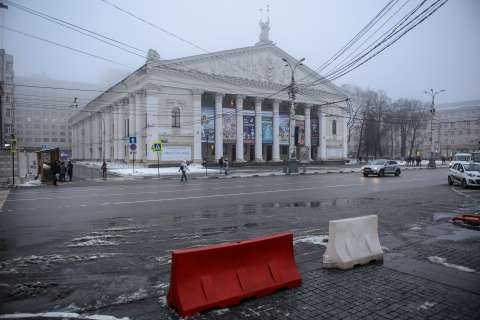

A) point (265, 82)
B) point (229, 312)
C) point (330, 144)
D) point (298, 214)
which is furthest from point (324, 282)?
point (330, 144)

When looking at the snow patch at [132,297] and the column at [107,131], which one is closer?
the snow patch at [132,297]

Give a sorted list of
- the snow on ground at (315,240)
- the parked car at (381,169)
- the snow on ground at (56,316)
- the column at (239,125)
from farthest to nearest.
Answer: the column at (239,125) < the parked car at (381,169) < the snow on ground at (315,240) < the snow on ground at (56,316)

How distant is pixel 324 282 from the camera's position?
5160 mm

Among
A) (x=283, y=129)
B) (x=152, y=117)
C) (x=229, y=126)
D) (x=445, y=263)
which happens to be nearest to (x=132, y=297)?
(x=445, y=263)

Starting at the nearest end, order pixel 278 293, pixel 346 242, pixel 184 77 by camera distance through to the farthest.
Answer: pixel 278 293
pixel 346 242
pixel 184 77

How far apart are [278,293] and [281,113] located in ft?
210

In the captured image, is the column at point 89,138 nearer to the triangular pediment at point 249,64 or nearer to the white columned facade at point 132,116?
the white columned facade at point 132,116

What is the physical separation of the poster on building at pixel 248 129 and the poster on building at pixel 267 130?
94.5 inches

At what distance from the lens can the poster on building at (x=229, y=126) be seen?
54.3 m

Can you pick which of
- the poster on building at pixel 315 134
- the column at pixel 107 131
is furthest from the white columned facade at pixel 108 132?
the poster on building at pixel 315 134

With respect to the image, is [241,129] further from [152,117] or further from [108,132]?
[108,132]

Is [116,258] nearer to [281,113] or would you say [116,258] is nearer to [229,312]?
[229,312]

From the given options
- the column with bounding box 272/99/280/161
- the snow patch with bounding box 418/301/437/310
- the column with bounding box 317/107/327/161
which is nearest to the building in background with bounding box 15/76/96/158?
the column with bounding box 272/99/280/161

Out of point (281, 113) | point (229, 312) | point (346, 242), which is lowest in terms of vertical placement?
point (229, 312)
